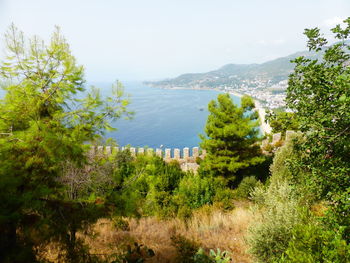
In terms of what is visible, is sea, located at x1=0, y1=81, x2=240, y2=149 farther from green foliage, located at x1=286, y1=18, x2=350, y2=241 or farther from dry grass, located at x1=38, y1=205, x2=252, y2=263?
green foliage, located at x1=286, y1=18, x2=350, y2=241

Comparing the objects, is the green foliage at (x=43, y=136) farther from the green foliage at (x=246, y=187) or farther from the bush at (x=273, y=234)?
the green foliage at (x=246, y=187)

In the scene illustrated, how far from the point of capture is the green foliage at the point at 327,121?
292 centimetres

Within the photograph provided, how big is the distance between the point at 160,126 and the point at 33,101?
47.5 meters

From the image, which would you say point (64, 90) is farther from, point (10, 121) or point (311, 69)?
point (311, 69)

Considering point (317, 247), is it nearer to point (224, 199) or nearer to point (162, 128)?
point (224, 199)

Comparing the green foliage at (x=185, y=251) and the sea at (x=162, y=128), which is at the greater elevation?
the green foliage at (x=185, y=251)

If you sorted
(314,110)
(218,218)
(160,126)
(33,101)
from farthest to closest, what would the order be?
(160,126) → (218,218) → (314,110) → (33,101)

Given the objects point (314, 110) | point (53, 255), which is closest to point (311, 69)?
point (314, 110)

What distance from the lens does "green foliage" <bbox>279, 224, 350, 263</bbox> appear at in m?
2.30

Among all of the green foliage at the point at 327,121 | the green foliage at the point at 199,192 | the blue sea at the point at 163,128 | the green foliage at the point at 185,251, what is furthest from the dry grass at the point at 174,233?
the blue sea at the point at 163,128

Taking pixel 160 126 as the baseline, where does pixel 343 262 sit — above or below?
above

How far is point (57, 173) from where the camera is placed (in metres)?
2.88

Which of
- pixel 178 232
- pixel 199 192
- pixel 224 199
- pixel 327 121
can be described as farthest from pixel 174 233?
pixel 327 121

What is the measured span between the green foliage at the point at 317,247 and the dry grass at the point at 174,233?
107 inches
